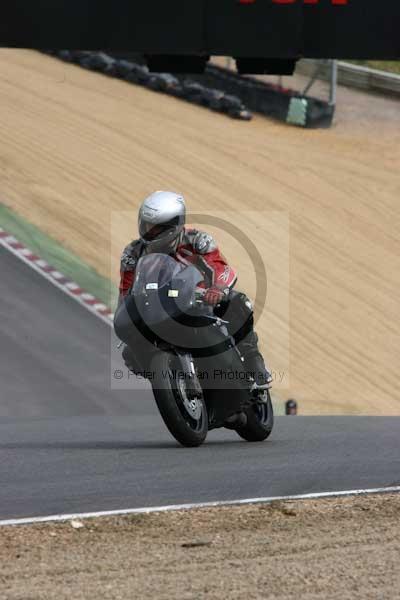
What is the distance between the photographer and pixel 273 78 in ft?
119

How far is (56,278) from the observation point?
2041 centimetres

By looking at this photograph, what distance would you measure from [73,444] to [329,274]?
14064mm

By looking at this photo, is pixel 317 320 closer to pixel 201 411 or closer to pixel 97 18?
pixel 97 18

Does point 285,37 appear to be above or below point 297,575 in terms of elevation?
above

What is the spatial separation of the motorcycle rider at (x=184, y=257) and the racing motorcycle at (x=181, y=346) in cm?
12

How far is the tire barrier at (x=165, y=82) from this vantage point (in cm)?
3219

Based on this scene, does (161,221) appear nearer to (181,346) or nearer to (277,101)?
(181,346)

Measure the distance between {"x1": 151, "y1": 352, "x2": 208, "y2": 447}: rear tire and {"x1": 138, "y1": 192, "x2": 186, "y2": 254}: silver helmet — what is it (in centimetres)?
77

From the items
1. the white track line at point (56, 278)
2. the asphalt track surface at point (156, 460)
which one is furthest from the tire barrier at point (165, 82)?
the asphalt track surface at point (156, 460)

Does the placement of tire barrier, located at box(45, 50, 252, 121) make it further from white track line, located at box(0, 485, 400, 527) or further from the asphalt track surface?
white track line, located at box(0, 485, 400, 527)

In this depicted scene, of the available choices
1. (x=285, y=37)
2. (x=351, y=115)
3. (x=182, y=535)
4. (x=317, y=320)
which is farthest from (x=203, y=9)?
(x=351, y=115)

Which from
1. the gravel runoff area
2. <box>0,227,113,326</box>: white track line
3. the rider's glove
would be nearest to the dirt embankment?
<box>0,227,113,326</box>: white track line

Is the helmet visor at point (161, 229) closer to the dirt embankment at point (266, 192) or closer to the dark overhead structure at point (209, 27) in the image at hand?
the dark overhead structure at point (209, 27)

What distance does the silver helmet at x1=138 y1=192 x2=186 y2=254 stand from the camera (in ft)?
26.8
